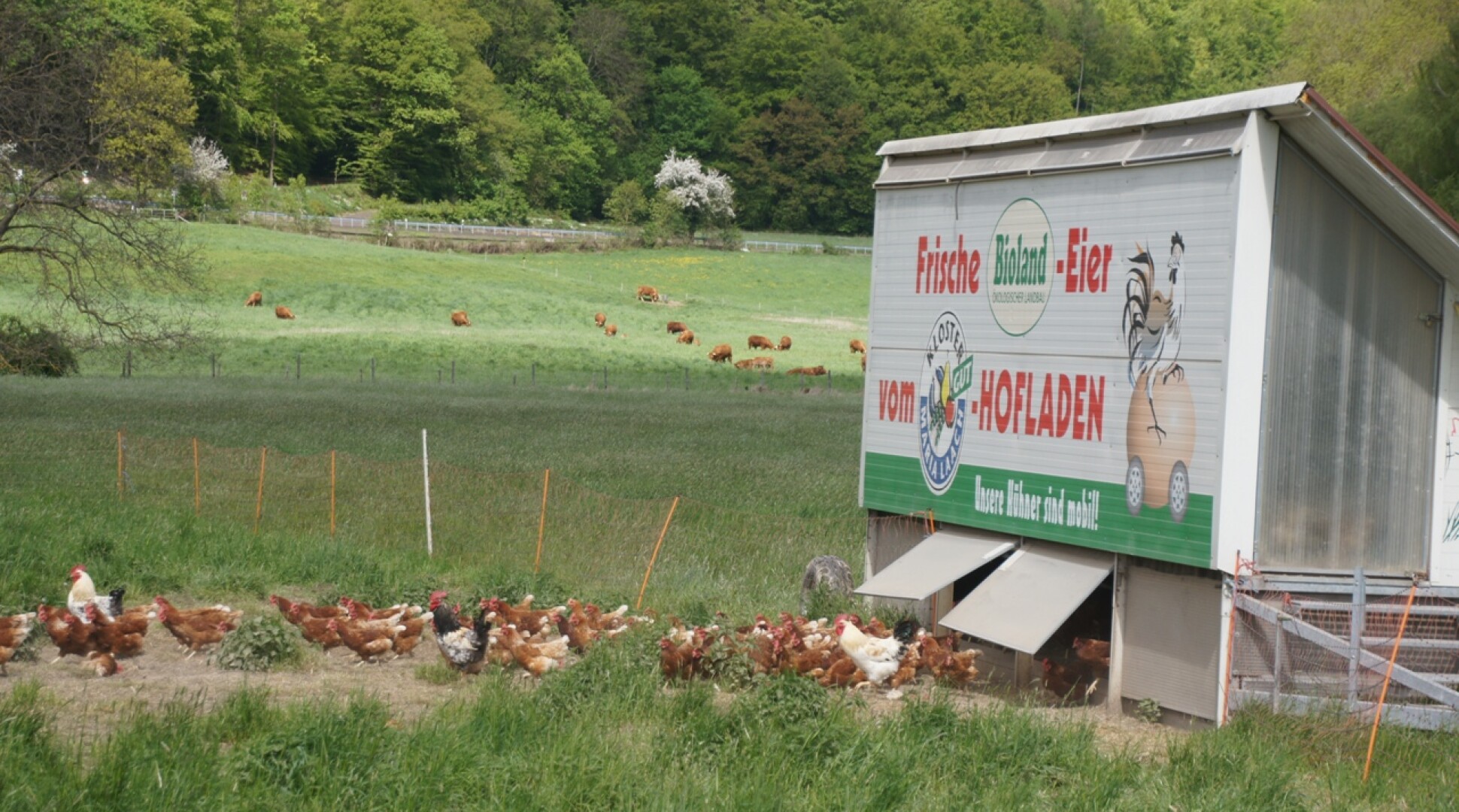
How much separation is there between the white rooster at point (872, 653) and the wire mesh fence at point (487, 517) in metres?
4.13

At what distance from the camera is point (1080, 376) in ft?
38.8

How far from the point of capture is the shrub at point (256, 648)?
439 inches

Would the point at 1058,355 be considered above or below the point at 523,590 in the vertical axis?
above

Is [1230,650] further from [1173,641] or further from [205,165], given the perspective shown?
[205,165]

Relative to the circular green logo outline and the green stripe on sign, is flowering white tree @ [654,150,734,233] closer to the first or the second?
the green stripe on sign

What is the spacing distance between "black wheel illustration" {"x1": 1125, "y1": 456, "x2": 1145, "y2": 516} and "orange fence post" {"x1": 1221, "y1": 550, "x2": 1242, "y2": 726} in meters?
0.94

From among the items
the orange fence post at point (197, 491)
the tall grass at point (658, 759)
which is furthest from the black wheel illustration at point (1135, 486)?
the orange fence post at point (197, 491)

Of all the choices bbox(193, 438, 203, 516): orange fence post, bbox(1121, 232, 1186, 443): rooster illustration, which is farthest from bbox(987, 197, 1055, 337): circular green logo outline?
bbox(193, 438, 203, 516): orange fence post

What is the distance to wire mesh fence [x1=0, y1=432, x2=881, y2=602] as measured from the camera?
16.6 meters

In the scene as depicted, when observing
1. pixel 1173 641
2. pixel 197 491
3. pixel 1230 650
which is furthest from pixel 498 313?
pixel 1230 650

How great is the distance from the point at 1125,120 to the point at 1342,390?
2.60 metres

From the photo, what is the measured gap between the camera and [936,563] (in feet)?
42.1

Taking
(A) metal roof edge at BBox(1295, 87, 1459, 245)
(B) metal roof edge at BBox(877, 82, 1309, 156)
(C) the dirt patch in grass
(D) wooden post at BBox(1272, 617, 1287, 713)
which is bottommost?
(C) the dirt patch in grass

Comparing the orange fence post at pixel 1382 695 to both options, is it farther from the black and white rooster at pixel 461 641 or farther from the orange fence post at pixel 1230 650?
the black and white rooster at pixel 461 641
